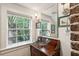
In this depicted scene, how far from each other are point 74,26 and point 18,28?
0.71 metres

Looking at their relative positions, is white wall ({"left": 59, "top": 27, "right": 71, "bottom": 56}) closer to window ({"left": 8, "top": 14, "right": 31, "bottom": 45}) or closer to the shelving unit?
the shelving unit

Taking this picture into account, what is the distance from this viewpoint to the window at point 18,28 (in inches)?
48.1

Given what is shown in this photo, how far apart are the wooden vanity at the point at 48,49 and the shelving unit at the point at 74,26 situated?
0.64 feet

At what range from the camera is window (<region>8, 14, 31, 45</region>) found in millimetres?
1222

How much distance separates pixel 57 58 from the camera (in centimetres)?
123

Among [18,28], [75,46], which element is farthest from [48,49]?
[18,28]

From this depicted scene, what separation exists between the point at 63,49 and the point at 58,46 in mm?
72

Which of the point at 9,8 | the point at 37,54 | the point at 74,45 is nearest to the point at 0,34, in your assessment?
the point at 9,8

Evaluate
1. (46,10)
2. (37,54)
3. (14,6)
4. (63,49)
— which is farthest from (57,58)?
(14,6)

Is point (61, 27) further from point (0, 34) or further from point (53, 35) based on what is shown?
point (0, 34)

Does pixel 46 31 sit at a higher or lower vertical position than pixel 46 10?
lower

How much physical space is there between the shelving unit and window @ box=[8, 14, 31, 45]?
1.81 ft

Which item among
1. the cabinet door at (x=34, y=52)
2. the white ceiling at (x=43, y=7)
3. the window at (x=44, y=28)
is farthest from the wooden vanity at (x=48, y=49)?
the white ceiling at (x=43, y=7)

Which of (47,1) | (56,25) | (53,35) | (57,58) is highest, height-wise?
(47,1)
